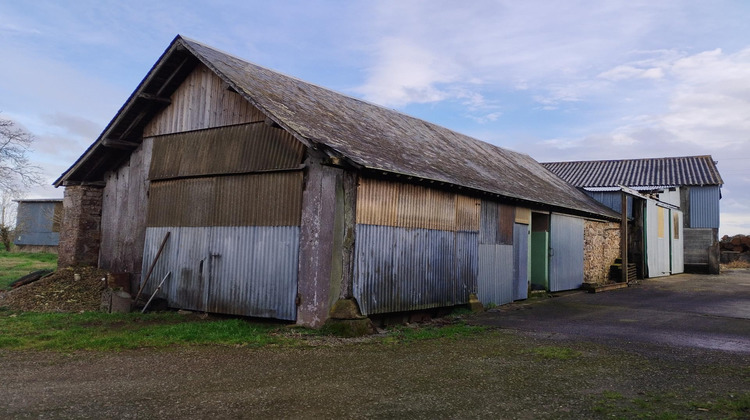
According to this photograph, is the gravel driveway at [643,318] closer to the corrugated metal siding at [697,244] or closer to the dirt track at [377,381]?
the dirt track at [377,381]

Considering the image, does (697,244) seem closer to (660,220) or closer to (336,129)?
(660,220)

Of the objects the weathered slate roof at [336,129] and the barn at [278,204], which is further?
the weathered slate roof at [336,129]

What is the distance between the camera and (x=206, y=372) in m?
7.20

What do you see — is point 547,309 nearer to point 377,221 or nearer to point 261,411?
point 377,221

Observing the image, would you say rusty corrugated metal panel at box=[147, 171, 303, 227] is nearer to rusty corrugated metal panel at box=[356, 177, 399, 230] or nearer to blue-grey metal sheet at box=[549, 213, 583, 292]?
rusty corrugated metal panel at box=[356, 177, 399, 230]

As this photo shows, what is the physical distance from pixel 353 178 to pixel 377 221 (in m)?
1.07

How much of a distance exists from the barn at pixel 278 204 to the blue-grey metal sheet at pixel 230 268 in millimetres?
32

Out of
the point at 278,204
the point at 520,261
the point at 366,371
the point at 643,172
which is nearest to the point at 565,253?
the point at 520,261

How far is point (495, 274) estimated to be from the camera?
1482 centimetres

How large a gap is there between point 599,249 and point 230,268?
16099mm

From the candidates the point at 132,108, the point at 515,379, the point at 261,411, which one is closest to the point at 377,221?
the point at 515,379

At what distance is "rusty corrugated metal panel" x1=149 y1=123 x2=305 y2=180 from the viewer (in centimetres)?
1122

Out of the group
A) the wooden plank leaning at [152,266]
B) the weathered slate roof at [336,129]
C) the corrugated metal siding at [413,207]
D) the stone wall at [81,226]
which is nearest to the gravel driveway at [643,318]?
the corrugated metal siding at [413,207]

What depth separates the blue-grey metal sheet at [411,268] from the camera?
10742mm
